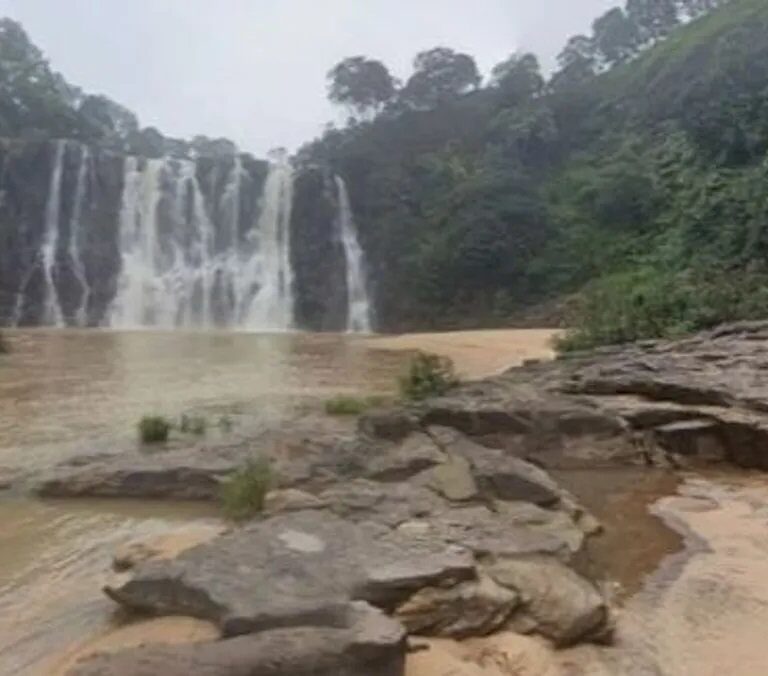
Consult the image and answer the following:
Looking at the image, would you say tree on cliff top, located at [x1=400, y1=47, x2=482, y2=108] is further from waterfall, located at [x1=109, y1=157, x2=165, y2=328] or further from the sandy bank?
the sandy bank

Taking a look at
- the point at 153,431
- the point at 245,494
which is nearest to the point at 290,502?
the point at 245,494

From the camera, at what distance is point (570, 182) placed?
4425cm

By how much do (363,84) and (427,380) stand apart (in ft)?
180

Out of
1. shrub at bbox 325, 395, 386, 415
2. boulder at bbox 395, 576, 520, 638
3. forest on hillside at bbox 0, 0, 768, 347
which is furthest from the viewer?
forest on hillside at bbox 0, 0, 768, 347

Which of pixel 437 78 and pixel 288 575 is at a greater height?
pixel 437 78

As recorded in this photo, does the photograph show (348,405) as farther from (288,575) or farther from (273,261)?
(273,261)

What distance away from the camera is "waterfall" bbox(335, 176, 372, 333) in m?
40.7

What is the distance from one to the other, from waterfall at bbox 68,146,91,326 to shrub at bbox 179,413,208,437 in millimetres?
29207

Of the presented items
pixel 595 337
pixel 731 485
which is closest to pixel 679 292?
pixel 595 337

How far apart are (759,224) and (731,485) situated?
825 inches

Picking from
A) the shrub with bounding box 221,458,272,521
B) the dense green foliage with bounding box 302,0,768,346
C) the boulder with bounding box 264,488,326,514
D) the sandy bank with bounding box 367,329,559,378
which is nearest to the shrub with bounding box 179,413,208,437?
the shrub with bounding box 221,458,272,521

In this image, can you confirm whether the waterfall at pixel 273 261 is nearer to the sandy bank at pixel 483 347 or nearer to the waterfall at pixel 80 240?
the waterfall at pixel 80 240

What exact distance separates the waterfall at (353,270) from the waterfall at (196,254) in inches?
101

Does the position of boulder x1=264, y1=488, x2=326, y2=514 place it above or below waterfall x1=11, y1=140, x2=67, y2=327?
below
